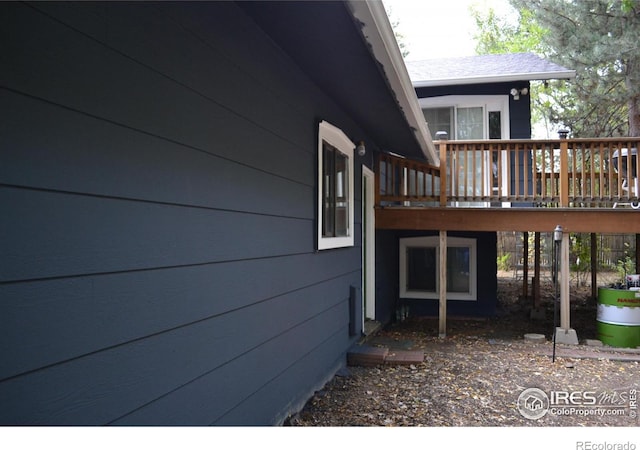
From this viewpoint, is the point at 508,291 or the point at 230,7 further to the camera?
the point at 508,291

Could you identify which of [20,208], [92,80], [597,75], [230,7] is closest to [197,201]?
[92,80]

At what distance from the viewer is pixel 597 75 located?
1105 centimetres

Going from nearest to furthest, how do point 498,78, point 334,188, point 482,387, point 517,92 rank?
point 482,387, point 334,188, point 498,78, point 517,92

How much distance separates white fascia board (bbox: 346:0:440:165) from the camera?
2283mm

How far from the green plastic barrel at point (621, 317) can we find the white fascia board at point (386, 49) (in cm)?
386

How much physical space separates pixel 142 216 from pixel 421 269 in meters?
7.37

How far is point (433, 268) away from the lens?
27.7ft

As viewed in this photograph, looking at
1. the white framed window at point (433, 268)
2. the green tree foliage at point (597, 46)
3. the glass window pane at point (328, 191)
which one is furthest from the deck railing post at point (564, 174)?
the green tree foliage at point (597, 46)

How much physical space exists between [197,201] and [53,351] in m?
0.88

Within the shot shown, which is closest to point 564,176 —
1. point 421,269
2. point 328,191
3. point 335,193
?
point 421,269

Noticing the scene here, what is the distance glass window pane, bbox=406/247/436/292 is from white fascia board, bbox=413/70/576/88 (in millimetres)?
2932

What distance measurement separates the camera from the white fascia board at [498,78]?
298 inches

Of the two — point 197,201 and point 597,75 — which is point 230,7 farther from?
point 597,75

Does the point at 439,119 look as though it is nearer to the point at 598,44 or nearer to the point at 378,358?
the point at 598,44
